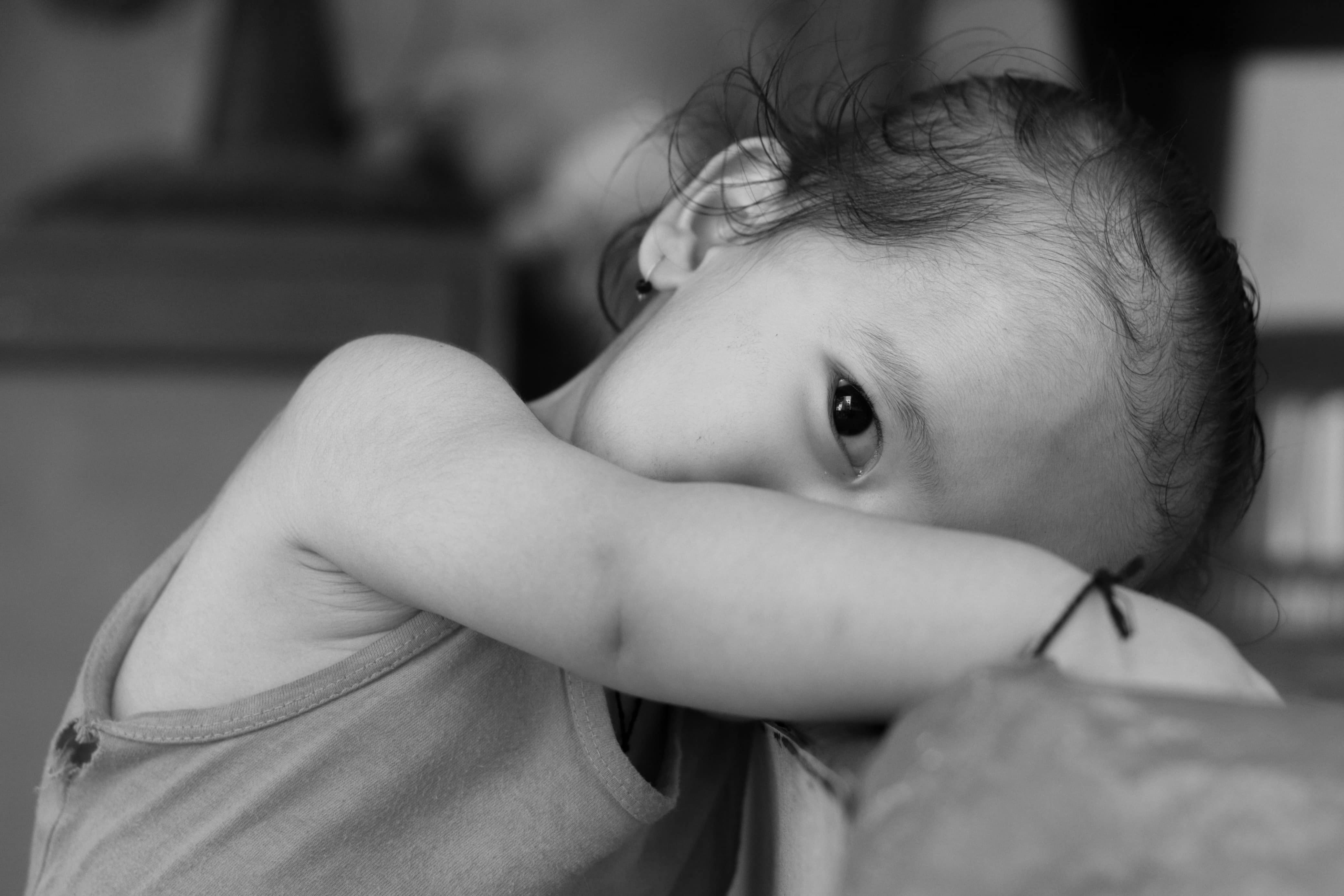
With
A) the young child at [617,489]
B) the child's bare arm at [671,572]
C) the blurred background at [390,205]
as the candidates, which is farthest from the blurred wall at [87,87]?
the child's bare arm at [671,572]

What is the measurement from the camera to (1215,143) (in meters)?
1.98

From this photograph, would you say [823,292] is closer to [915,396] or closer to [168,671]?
[915,396]

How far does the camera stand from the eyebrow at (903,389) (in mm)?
570

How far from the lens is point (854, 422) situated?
58cm

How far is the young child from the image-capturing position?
54cm

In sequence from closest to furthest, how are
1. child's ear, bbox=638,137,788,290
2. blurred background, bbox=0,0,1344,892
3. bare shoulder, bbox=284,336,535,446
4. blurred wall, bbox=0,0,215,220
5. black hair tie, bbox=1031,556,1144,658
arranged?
black hair tie, bbox=1031,556,1144,658 → bare shoulder, bbox=284,336,535,446 → child's ear, bbox=638,137,788,290 → blurred background, bbox=0,0,1344,892 → blurred wall, bbox=0,0,215,220

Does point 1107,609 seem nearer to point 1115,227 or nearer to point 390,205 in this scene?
point 1115,227

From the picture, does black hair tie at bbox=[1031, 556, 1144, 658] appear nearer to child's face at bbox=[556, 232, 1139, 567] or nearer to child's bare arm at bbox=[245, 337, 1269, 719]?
child's bare arm at bbox=[245, 337, 1269, 719]

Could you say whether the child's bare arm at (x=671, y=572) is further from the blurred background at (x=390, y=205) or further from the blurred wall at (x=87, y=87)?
the blurred wall at (x=87, y=87)

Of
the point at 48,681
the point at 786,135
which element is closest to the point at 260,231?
the point at 48,681

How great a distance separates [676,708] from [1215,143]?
5.61ft

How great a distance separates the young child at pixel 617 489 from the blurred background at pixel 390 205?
211mm

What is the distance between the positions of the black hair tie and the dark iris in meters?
0.18

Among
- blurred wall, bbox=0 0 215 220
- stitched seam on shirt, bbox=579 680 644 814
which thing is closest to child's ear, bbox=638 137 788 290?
stitched seam on shirt, bbox=579 680 644 814
